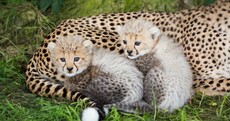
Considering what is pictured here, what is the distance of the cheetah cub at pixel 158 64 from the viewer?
504 centimetres

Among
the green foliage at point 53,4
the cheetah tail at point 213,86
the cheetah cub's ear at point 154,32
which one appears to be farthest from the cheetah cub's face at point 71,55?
the green foliage at point 53,4

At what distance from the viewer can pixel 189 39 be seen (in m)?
5.80

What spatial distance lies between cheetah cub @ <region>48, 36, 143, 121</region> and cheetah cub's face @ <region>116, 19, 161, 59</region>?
11cm

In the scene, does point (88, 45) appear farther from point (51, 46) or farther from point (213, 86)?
point (213, 86)

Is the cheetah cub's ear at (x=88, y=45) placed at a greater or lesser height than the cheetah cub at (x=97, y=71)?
greater

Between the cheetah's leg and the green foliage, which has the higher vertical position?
the green foliage

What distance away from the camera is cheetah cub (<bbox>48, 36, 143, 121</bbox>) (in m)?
5.07

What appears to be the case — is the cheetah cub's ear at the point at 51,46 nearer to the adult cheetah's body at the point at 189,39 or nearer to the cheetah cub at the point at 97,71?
the cheetah cub at the point at 97,71

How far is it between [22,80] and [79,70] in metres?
0.98

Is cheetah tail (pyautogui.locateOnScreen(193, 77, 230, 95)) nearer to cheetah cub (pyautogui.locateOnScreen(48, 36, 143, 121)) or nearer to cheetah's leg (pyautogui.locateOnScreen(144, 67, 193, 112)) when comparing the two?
cheetah's leg (pyautogui.locateOnScreen(144, 67, 193, 112))

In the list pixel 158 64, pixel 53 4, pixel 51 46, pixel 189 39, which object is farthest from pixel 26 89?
pixel 189 39

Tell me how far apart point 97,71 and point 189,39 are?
1.00m

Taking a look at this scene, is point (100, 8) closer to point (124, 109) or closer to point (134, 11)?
point (134, 11)

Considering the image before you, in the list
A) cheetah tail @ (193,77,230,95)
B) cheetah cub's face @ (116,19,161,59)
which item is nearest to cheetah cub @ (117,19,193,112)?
cheetah cub's face @ (116,19,161,59)
